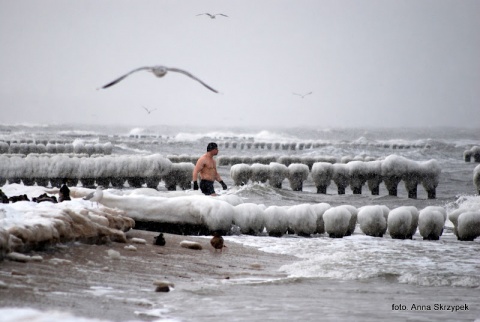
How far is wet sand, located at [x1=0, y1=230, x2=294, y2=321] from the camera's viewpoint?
685cm

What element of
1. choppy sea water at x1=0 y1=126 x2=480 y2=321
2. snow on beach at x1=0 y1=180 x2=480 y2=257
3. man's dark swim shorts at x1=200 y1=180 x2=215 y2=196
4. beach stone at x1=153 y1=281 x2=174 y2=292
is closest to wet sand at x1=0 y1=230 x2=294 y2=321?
beach stone at x1=153 y1=281 x2=174 y2=292

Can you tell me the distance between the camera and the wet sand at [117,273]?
6.85 m

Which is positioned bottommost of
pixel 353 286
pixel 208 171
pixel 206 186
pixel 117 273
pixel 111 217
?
pixel 353 286

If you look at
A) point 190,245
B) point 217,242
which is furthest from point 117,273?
point 217,242

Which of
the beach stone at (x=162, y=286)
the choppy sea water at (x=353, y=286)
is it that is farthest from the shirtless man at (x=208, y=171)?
the beach stone at (x=162, y=286)

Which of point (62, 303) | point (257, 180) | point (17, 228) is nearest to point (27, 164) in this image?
point (257, 180)

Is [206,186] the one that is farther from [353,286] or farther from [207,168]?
[353,286]

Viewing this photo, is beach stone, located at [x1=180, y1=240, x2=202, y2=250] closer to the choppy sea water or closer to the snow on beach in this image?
the snow on beach

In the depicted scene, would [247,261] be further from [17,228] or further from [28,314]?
[28,314]

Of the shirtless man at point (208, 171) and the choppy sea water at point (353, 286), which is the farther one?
the shirtless man at point (208, 171)

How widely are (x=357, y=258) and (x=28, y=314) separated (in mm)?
6684

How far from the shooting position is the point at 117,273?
883 cm

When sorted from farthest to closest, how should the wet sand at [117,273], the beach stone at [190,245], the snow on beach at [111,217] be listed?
the beach stone at [190,245] < the snow on beach at [111,217] < the wet sand at [117,273]

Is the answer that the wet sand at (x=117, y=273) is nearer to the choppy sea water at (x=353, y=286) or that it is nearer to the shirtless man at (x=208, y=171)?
the choppy sea water at (x=353, y=286)
